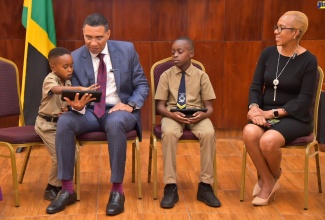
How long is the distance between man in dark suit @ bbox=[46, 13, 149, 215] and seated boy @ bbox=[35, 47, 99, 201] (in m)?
0.12

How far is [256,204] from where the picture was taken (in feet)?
12.7

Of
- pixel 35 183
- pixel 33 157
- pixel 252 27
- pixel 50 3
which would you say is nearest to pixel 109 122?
pixel 35 183

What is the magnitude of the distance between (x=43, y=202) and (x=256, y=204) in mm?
1511

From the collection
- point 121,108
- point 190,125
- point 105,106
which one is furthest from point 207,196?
point 105,106

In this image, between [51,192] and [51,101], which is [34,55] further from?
[51,192]

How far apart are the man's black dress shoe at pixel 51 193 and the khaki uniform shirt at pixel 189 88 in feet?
3.25

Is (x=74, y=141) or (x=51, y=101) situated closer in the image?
(x=74, y=141)

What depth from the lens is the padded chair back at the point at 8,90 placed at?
412 cm

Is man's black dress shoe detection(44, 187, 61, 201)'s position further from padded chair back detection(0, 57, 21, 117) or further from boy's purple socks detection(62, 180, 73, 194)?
padded chair back detection(0, 57, 21, 117)

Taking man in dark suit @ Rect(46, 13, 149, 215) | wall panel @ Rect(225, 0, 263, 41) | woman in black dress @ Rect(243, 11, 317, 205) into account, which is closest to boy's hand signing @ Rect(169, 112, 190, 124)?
man in dark suit @ Rect(46, 13, 149, 215)

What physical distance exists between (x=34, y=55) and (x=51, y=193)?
163 centimetres

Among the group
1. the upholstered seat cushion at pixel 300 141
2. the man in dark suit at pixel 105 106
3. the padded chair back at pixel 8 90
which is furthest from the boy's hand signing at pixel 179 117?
the padded chair back at pixel 8 90

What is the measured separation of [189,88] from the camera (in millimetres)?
4043

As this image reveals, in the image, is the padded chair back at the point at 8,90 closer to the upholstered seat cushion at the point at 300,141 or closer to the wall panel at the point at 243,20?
the upholstered seat cushion at the point at 300,141
